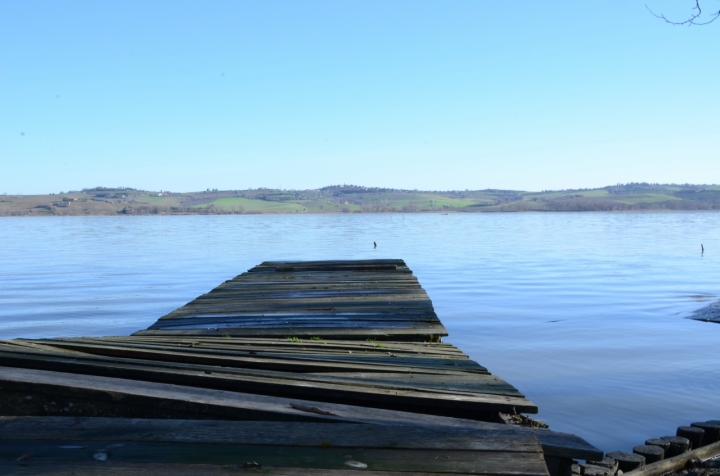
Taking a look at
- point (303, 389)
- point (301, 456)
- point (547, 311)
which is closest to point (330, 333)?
point (303, 389)

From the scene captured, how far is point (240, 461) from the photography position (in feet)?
8.42

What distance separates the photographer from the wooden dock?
8.46 feet

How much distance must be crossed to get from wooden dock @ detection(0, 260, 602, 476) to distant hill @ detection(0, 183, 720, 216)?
134 m

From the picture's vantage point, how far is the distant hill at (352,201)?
144 m

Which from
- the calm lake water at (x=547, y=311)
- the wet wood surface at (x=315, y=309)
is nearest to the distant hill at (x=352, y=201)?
the calm lake water at (x=547, y=311)

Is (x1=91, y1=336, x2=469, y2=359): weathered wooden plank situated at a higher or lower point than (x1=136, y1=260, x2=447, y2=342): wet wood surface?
higher

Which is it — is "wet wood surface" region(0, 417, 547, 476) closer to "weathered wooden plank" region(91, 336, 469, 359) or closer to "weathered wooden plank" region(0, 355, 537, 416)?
"weathered wooden plank" region(0, 355, 537, 416)

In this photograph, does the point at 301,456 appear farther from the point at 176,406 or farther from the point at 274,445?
the point at 176,406

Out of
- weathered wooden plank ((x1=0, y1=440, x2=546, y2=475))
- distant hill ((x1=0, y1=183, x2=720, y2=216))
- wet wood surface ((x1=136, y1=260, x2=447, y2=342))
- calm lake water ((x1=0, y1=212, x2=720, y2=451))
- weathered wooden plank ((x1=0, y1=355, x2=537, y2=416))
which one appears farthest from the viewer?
distant hill ((x1=0, y1=183, x2=720, y2=216))

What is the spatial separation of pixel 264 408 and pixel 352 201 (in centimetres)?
16900

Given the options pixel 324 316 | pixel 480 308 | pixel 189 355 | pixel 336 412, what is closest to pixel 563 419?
pixel 324 316

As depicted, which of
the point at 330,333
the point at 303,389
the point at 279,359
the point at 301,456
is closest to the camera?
the point at 301,456

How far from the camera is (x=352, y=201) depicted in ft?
564

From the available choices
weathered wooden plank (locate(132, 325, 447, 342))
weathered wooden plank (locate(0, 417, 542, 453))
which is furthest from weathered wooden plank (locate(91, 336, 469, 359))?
weathered wooden plank (locate(0, 417, 542, 453))
